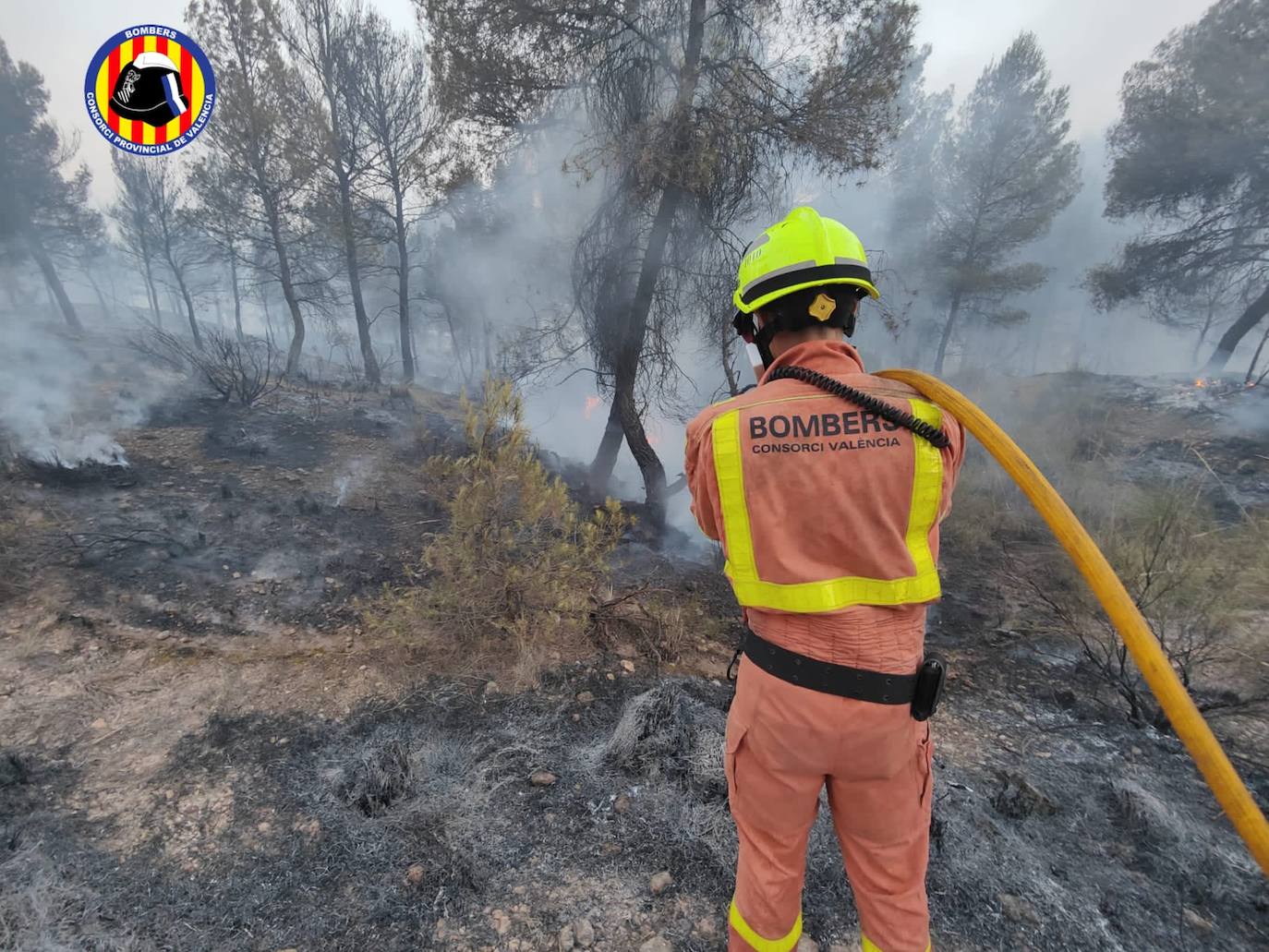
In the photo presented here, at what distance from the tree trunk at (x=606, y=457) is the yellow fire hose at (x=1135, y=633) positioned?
20.3ft

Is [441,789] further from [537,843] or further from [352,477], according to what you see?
[352,477]

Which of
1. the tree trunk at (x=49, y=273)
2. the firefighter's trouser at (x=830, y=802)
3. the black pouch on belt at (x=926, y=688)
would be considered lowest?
the firefighter's trouser at (x=830, y=802)

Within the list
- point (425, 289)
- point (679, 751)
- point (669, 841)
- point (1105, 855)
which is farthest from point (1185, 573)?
point (425, 289)

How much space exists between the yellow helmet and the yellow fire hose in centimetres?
35

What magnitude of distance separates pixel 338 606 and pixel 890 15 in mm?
7259

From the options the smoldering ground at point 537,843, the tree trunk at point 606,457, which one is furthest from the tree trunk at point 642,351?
the smoldering ground at point 537,843

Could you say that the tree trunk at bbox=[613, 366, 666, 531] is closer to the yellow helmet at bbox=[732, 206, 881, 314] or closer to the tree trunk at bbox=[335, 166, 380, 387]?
the yellow helmet at bbox=[732, 206, 881, 314]

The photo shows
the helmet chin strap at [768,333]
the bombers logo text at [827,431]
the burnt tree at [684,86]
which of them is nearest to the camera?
the bombers logo text at [827,431]

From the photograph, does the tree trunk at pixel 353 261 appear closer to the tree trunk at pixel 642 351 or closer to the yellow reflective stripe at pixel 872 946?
the tree trunk at pixel 642 351

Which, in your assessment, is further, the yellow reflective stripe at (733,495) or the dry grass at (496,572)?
the dry grass at (496,572)

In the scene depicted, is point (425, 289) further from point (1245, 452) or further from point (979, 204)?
point (1245, 452)

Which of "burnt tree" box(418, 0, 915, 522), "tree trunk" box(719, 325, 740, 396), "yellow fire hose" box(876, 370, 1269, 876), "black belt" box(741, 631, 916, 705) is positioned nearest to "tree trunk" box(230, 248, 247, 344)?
"burnt tree" box(418, 0, 915, 522)

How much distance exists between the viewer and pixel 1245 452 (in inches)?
331

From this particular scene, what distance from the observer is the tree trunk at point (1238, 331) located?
1266 cm
